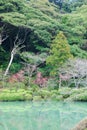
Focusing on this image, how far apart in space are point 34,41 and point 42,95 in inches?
322

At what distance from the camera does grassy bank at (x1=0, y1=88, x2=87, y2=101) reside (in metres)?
23.4

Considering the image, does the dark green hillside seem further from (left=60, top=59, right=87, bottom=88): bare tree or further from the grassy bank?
the grassy bank

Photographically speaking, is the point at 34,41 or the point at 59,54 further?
the point at 34,41

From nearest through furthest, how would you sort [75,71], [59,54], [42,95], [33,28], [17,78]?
[42,95] → [17,78] → [75,71] → [59,54] → [33,28]

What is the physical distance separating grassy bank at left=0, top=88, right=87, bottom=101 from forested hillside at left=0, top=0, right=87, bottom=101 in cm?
250

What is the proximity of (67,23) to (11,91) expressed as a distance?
13201 millimetres

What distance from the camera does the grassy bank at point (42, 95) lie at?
2344 cm

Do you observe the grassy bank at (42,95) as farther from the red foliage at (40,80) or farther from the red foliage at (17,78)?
the red foliage at (40,80)

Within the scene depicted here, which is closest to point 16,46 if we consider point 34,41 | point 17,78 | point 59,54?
point 34,41

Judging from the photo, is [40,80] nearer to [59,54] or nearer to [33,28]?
[59,54]

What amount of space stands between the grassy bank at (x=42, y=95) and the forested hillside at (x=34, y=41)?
2.50m

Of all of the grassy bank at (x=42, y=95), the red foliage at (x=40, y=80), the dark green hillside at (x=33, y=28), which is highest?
the dark green hillside at (x=33, y=28)

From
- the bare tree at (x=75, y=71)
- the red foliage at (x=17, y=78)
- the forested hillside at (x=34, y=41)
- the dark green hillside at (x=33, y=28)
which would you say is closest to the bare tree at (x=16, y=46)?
the forested hillside at (x=34, y=41)

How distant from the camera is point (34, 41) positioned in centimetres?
3077
